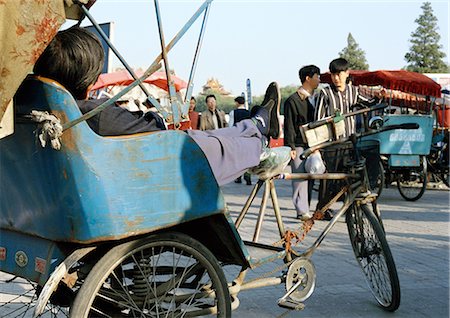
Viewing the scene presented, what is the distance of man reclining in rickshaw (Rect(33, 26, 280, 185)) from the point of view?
2.79 metres

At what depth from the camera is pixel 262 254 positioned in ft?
11.9

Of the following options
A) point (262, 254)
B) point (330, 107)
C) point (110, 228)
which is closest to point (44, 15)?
point (110, 228)

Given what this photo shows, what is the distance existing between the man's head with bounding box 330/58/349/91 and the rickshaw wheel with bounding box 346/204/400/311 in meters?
3.33

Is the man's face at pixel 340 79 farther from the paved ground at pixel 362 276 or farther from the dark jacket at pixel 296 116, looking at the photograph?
the paved ground at pixel 362 276

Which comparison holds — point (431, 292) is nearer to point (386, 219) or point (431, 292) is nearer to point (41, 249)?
point (41, 249)

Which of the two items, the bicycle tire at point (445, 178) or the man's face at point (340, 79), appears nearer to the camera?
the man's face at point (340, 79)

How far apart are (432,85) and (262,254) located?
10.9m

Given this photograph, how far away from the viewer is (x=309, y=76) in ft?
25.4

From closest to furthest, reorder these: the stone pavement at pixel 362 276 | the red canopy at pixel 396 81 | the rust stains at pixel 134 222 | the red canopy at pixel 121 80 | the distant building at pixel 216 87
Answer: the rust stains at pixel 134 222 → the stone pavement at pixel 362 276 → the red canopy at pixel 396 81 → the red canopy at pixel 121 80 → the distant building at pixel 216 87

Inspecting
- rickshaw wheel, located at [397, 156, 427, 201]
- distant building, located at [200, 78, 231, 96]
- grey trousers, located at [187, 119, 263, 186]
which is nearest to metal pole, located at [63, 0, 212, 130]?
grey trousers, located at [187, 119, 263, 186]

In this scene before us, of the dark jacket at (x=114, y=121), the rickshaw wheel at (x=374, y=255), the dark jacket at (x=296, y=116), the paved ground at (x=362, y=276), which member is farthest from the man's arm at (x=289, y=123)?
the dark jacket at (x=114, y=121)

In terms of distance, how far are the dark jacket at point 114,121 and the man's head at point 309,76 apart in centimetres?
497

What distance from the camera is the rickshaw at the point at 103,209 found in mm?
2602

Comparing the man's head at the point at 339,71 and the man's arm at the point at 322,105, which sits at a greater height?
the man's head at the point at 339,71
